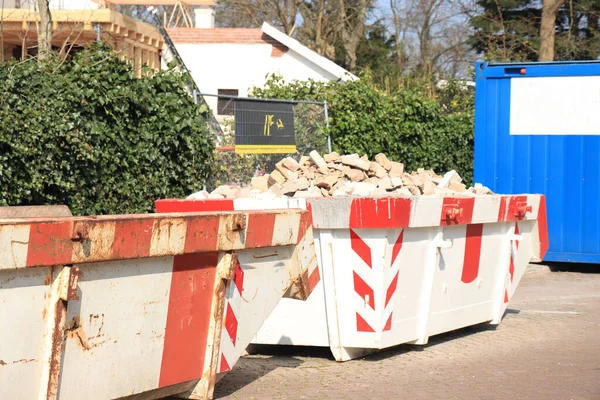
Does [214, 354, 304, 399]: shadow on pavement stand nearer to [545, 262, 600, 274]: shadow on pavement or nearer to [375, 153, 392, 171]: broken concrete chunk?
[375, 153, 392, 171]: broken concrete chunk

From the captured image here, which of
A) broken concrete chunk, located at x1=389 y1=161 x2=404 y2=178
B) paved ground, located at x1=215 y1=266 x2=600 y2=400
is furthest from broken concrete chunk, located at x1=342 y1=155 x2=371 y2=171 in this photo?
paved ground, located at x1=215 y1=266 x2=600 y2=400

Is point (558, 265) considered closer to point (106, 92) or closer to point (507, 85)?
point (507, 85)

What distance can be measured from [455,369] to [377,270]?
3.19 feet

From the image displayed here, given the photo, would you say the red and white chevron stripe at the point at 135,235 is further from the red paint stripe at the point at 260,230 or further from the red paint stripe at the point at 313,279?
the red paint stripe at the point at 313,279

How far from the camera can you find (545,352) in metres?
7.79

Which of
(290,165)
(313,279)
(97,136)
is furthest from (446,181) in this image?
(97,136)

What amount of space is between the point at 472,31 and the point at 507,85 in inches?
1104

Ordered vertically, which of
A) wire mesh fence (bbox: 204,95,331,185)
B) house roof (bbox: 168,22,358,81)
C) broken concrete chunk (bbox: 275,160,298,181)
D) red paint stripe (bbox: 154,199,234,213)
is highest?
house roof (bbox: 168,22,358,81)

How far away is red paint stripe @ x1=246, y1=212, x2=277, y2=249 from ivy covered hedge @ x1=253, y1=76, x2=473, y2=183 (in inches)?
332

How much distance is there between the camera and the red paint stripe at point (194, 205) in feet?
23.8

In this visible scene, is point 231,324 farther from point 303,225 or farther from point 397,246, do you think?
Result: point 397,246

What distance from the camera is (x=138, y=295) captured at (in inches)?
187

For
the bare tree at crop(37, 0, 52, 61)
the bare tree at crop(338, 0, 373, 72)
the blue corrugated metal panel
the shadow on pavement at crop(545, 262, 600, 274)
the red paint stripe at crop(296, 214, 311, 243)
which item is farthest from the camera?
the bare tree at crop(338, 0, 373, 72)

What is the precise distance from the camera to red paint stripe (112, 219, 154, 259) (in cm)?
449
